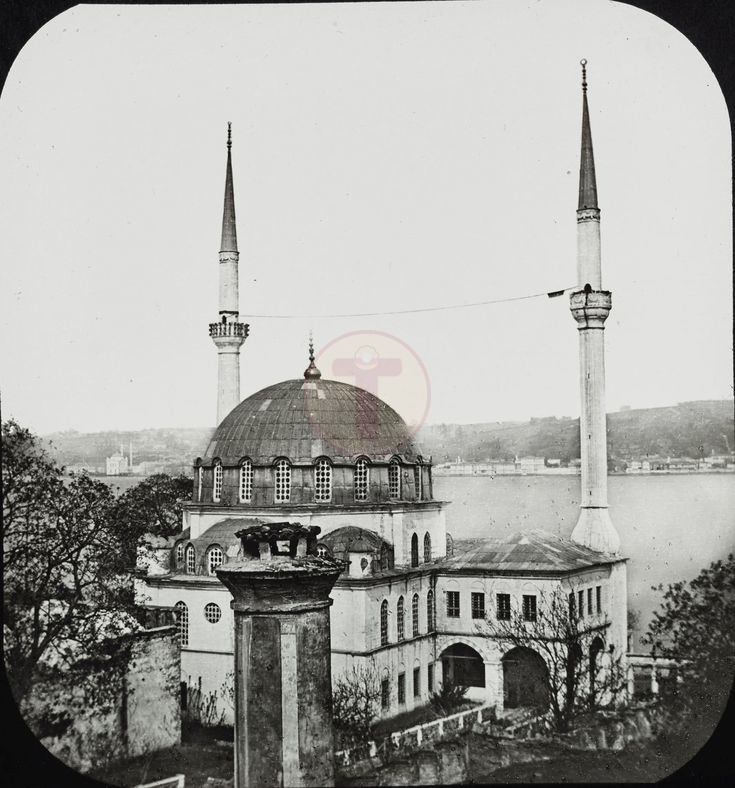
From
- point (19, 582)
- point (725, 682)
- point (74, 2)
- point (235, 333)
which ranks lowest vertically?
point (725, 682)

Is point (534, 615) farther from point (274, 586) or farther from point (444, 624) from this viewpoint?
point (274, 586)

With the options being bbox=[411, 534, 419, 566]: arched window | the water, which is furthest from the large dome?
the water

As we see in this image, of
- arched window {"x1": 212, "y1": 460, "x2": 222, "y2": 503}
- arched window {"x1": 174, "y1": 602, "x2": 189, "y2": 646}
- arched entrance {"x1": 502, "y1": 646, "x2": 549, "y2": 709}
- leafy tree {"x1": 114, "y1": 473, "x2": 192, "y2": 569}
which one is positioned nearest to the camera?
arched entrance {"x1": 502, "y1": 646, "x2": 549, "y2": 709}

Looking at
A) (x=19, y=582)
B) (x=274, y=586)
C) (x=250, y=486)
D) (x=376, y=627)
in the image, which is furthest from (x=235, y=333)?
(x=274, y=586)

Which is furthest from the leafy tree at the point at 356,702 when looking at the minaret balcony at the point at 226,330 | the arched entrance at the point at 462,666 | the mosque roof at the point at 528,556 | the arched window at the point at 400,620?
the minaret balcony at the point at 226,330

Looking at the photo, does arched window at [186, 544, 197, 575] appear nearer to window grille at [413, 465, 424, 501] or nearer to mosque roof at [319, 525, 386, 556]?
mosque roof at [319, 525, 386, 556]

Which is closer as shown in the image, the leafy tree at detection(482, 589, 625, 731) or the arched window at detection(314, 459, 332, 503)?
the leafy tree at detection(482, 589, 625, 731)
